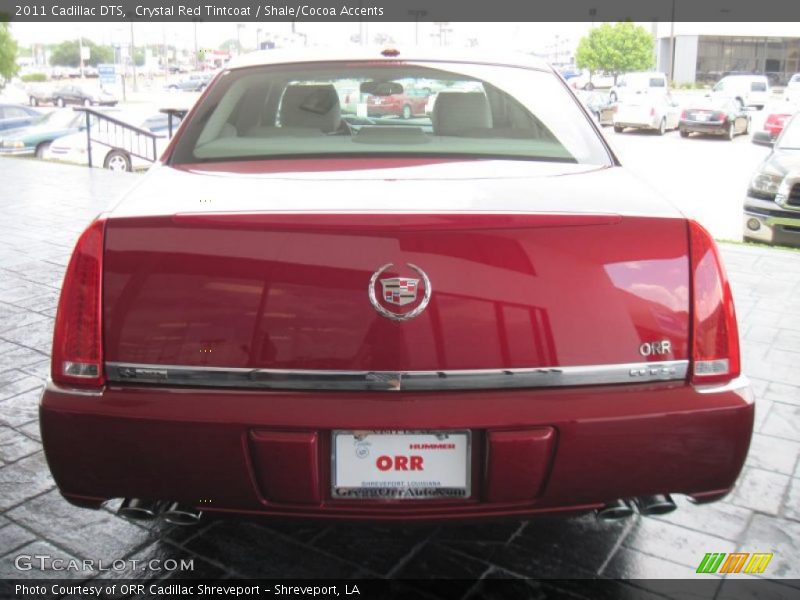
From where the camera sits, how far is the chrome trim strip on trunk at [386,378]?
2041 mm

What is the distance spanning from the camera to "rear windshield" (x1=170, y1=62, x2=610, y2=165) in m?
2.86

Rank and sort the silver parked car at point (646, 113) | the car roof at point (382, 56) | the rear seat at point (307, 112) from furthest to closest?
the silver parked car at point (646, 113), the car roof at point (382, 56), the rear seat at point (307, 112)

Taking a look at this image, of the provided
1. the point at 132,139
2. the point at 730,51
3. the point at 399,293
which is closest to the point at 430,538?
the point at 399,293

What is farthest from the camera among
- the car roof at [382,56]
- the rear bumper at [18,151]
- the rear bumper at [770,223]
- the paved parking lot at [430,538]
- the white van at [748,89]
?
the white van at [748,89]

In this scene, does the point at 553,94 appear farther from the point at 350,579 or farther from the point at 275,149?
the point at 350,579

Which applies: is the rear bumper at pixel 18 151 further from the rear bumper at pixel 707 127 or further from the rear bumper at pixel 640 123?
the rear bumper at pixel 707 127

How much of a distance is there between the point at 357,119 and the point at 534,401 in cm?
244

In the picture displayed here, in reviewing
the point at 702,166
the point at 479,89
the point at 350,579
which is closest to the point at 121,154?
the point at 702,166

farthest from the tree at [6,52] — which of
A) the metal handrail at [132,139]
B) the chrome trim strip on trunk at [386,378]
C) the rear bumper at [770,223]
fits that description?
the chrome trim strip on trunk at [386,378]

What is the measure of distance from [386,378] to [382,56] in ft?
5.45

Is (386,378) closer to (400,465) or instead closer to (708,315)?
(400,465)

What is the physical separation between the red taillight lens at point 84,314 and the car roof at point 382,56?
1.42 metres

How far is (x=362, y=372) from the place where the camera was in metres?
2.03

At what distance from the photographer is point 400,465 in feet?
6.84
